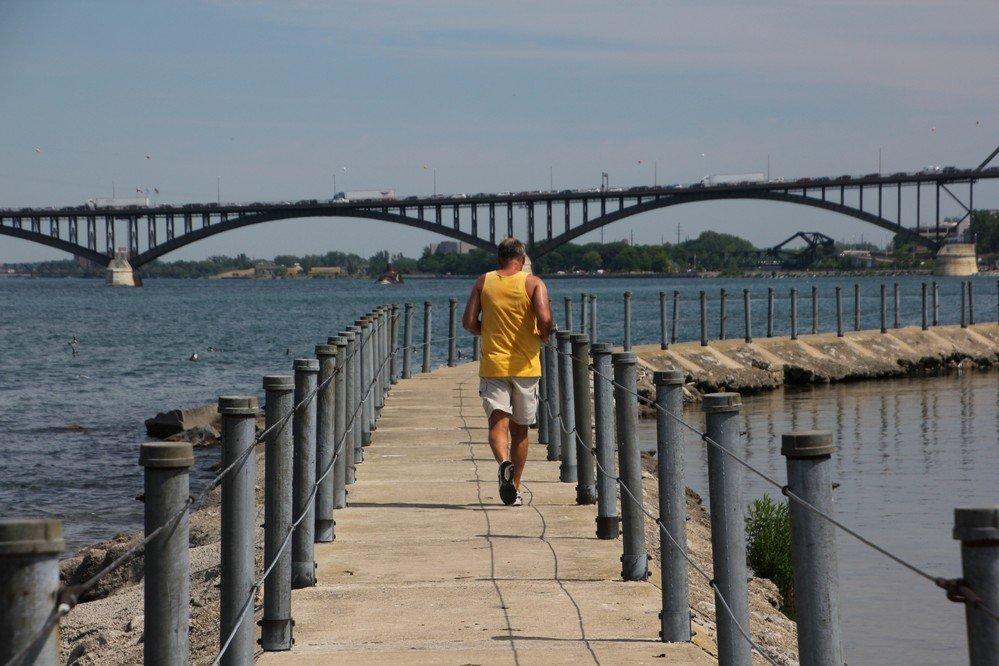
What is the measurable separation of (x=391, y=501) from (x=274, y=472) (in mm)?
4028

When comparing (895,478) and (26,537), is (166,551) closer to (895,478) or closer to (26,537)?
(26,537)

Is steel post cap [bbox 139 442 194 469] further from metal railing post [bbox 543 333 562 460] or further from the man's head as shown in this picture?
metal railing post [bbox 543 333 562 460]

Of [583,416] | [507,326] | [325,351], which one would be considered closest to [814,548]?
[325,351]

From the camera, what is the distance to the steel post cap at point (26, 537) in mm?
2512

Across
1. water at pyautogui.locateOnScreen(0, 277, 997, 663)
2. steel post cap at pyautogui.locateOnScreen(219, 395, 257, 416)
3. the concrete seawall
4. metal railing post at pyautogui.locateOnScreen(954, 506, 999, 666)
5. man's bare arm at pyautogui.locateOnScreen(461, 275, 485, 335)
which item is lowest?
water at pyautogui.locateOnScreen(0, 277, 997, 663)

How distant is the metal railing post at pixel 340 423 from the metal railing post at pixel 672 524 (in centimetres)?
276

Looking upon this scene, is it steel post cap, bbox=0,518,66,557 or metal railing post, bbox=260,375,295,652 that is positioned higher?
steel post cap, bbox=0,518,66,557

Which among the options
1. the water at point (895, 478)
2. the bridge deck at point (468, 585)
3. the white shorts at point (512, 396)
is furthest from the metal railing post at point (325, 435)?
the water at point (895, 478)

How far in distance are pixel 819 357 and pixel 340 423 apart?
2469 centimetres

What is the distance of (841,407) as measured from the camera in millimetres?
25859

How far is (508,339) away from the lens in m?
9.14

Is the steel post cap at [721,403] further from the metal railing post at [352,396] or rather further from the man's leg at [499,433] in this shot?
the metal railing post at [352,396]

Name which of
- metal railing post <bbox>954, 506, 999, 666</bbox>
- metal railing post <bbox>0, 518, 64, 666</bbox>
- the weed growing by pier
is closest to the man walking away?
the weed growing by pier

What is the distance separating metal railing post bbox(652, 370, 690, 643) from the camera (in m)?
5.88
